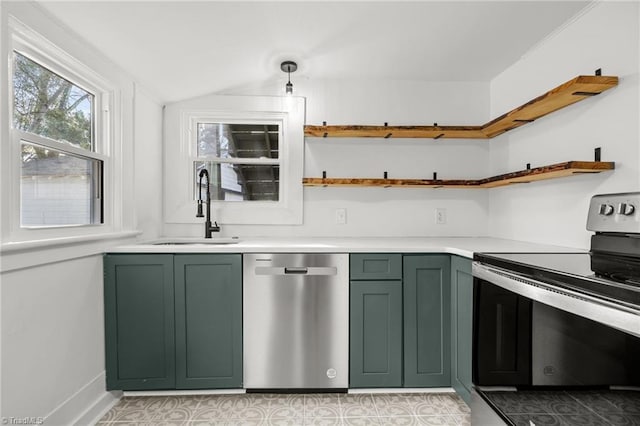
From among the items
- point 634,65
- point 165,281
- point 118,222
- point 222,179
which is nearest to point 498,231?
point 634,65

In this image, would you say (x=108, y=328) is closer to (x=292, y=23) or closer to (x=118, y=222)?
(x=118, y=222)

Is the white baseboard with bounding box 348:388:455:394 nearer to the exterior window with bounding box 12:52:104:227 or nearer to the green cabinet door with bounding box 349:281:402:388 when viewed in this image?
the green cabinet door with bounding box 349:281:402:388

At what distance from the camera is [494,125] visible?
2201mm

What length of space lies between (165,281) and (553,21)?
2653 millimetres

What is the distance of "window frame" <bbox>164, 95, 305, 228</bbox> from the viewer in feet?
8.36

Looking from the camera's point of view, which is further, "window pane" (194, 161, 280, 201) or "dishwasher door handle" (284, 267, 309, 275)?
"window pane" (194, 161, 280, 201)

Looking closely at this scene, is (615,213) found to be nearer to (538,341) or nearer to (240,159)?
(538,341)

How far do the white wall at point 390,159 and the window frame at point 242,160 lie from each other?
0.23 feet

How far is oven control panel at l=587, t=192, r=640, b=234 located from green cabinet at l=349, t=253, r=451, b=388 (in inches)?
28.6

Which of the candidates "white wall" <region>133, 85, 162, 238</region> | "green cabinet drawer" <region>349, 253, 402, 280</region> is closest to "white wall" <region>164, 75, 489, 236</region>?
"white wall" <region>133, 85, 162, 238</region>

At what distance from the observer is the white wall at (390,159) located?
8.46 ft

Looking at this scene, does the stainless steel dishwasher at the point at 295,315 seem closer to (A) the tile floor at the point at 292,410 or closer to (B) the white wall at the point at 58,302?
(A) the tile floor at the point at 292,410

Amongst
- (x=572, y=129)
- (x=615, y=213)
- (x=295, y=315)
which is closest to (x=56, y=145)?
(x=295, y=315)

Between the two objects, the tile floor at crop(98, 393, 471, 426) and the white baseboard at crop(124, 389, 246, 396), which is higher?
the white baseboard at crop(124, 389, 246, 396)
